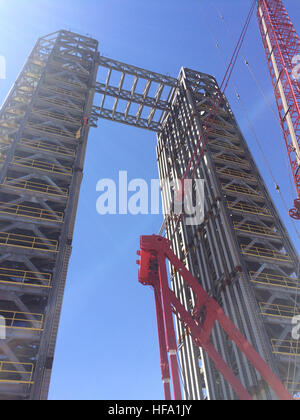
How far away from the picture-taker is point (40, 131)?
30047mm

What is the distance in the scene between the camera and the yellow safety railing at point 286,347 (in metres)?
22.4

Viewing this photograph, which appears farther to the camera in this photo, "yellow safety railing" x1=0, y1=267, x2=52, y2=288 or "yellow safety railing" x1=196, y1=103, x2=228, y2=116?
"yellow safety railing" x1=196, y1=103, x2=228, y2=116

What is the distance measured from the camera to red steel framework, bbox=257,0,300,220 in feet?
119

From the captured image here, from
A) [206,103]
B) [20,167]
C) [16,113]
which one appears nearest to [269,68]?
[206,103]

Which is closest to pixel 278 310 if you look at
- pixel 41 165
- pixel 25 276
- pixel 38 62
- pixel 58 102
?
pixel 25 276

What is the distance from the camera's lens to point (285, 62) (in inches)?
1570

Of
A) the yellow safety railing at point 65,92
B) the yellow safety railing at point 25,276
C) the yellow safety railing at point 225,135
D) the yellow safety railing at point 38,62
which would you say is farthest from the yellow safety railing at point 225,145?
the yellow safety railing at point 25,276

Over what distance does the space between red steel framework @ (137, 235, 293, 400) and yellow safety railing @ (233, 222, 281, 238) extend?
8.56m

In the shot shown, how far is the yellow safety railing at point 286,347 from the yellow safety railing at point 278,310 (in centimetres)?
167

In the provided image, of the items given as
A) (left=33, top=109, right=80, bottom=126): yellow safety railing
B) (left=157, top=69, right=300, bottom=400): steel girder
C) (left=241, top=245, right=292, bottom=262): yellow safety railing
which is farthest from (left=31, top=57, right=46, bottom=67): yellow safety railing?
(left=241, top=245, right=292, bottom=262): yellow safety railing

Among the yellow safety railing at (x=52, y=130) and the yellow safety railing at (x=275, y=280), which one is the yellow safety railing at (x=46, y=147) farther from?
the yellow safety railing at (x=275, y=280)

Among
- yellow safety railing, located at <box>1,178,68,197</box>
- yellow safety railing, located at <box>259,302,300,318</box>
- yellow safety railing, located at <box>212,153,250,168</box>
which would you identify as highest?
yellow safety railing, located at <box>212,153,250,168</box>

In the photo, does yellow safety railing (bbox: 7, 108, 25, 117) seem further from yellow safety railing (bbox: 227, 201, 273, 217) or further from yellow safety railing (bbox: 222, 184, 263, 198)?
yellow safety railing (bbox: 227, 201, 273, 217)

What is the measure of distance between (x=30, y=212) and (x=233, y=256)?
14.6 meters
